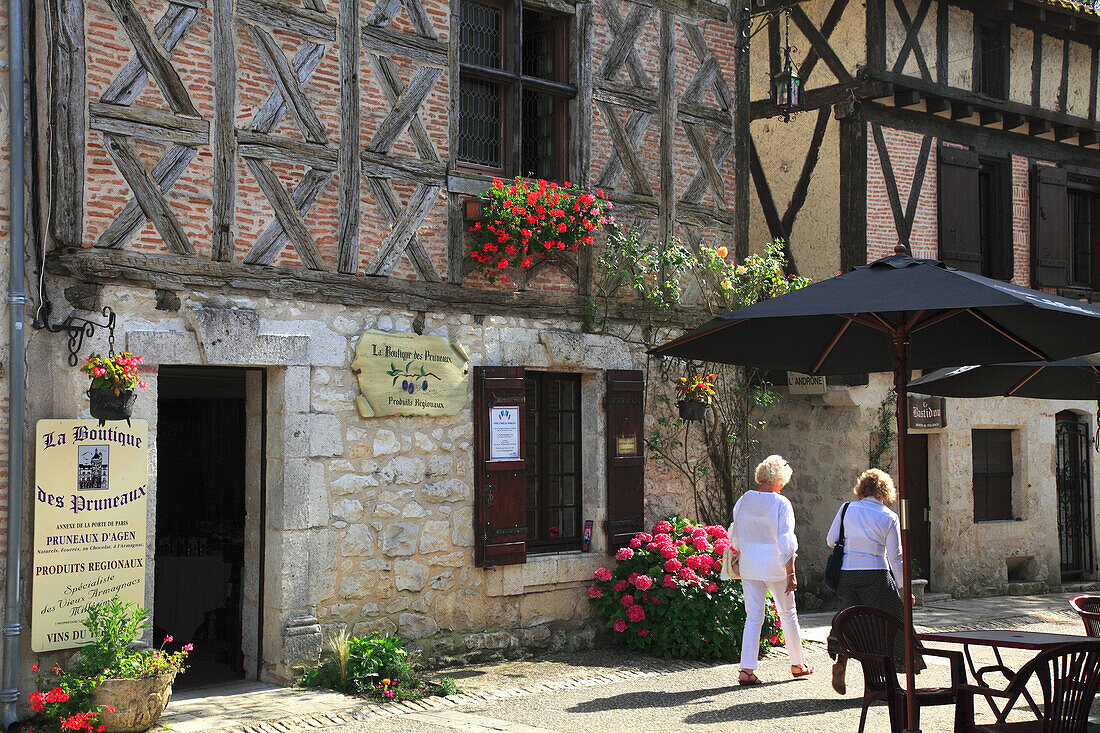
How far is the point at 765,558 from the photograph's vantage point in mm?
7137

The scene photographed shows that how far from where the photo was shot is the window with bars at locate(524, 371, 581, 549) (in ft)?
28.1

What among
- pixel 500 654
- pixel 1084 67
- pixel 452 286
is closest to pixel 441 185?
pixel 452 286

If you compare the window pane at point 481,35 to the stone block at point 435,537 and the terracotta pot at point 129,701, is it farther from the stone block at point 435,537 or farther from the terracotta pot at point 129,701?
the terracotta pot at point 129,701

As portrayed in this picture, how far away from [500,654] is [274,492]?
2098 mm

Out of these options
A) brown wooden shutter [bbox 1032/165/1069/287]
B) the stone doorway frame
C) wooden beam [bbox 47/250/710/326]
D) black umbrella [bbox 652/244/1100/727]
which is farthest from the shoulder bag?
brown wooden shutter [bbox 1032/165/1069/287]

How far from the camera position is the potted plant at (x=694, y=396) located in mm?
8852

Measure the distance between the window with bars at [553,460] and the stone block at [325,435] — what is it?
70.5 inches

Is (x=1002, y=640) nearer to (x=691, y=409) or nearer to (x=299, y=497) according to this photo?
(x=691, y=409)

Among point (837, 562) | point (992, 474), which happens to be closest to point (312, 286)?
point (837, 562)

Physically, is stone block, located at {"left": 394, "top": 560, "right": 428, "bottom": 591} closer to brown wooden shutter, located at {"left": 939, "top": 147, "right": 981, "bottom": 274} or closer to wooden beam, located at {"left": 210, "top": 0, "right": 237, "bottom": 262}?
wooden beam, located at {"left": 210, "top": 0, "right": 237, "bottom": 262}

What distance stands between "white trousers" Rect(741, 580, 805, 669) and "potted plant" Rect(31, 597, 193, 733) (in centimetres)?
344

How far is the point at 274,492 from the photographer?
7.05m

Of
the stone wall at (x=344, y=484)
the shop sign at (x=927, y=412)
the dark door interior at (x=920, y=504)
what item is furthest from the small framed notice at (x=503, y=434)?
the dark door interior at (x=920, y=504)

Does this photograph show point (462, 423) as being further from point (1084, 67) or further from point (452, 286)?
point (1084, 67)
